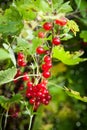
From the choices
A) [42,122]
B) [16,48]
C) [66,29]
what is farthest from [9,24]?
[42,122]

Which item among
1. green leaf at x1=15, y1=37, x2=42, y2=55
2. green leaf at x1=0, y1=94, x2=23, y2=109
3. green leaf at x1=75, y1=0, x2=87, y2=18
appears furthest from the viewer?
green leaf at x1=75, y1=0, x2=87, y2=18

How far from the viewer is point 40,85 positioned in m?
1.49

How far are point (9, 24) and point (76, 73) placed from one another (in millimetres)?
1157

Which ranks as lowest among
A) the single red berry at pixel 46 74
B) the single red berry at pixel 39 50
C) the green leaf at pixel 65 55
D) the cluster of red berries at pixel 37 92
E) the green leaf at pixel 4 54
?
the cluster of red berries at pixel 37 92

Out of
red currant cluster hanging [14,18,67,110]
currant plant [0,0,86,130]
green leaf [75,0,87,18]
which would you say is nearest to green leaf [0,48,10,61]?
→ currant plant [0,0,86,130]

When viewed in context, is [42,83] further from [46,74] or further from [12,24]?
[12,24]

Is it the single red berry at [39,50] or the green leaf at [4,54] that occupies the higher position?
the single red berry at [39,50]

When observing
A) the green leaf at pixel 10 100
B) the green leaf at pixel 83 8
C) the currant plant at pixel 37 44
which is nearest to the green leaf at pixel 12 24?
the currant plant at pixel 37 44

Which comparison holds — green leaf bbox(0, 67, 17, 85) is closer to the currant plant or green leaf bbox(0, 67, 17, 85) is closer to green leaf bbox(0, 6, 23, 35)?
the currant plant

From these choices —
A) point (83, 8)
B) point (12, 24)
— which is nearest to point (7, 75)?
point (12, 24)

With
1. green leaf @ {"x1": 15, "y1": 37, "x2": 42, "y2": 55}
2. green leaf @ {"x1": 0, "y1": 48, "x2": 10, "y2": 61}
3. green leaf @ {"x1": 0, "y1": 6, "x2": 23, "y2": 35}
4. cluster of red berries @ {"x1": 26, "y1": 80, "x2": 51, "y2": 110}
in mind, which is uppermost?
green leaf @ {"x1": 0, "y1": 6, "x2": 23, "y2": 35}

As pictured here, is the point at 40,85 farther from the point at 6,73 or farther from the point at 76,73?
the point at 76,73

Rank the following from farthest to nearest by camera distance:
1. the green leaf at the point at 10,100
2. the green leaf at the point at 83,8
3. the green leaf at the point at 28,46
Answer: the green leaf at the point at 83,8 → the green leaf at the point at 28,46 → the green leaf at the point at 10,100

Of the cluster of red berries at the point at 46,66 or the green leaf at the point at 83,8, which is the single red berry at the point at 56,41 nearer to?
the cluster of red berries at the point at 46,66
